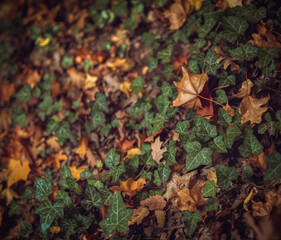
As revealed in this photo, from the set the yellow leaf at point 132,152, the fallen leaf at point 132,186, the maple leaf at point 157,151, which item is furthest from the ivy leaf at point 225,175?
the yellow leaf at point 132,152

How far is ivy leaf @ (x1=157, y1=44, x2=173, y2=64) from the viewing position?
207 cm

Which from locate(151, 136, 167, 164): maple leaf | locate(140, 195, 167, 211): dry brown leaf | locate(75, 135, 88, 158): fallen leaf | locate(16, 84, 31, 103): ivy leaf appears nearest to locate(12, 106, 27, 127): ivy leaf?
locate(16, 84, 31, 103): ivy leaf

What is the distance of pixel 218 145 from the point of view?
151 cm

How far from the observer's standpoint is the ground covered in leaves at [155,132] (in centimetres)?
144

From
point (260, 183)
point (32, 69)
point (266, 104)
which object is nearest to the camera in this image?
point (260, 183)

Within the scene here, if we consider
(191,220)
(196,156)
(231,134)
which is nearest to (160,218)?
(191,220)

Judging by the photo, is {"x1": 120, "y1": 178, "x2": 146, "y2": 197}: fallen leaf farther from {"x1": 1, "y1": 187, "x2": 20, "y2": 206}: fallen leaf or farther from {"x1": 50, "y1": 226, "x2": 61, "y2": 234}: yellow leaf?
{"x1": 1, "y1": 187, "x2": 20, "y2": 206}: fallen leaf

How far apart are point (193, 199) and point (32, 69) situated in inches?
114

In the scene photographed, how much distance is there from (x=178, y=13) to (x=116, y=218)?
84.4 inches

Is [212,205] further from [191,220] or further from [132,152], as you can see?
[132,152]

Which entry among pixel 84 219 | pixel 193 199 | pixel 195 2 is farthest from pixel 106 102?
pixel 195 2

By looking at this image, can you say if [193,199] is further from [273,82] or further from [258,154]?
[273,82]

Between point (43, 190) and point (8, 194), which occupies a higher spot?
point (43, 190)

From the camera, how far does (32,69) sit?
2.97 meters
